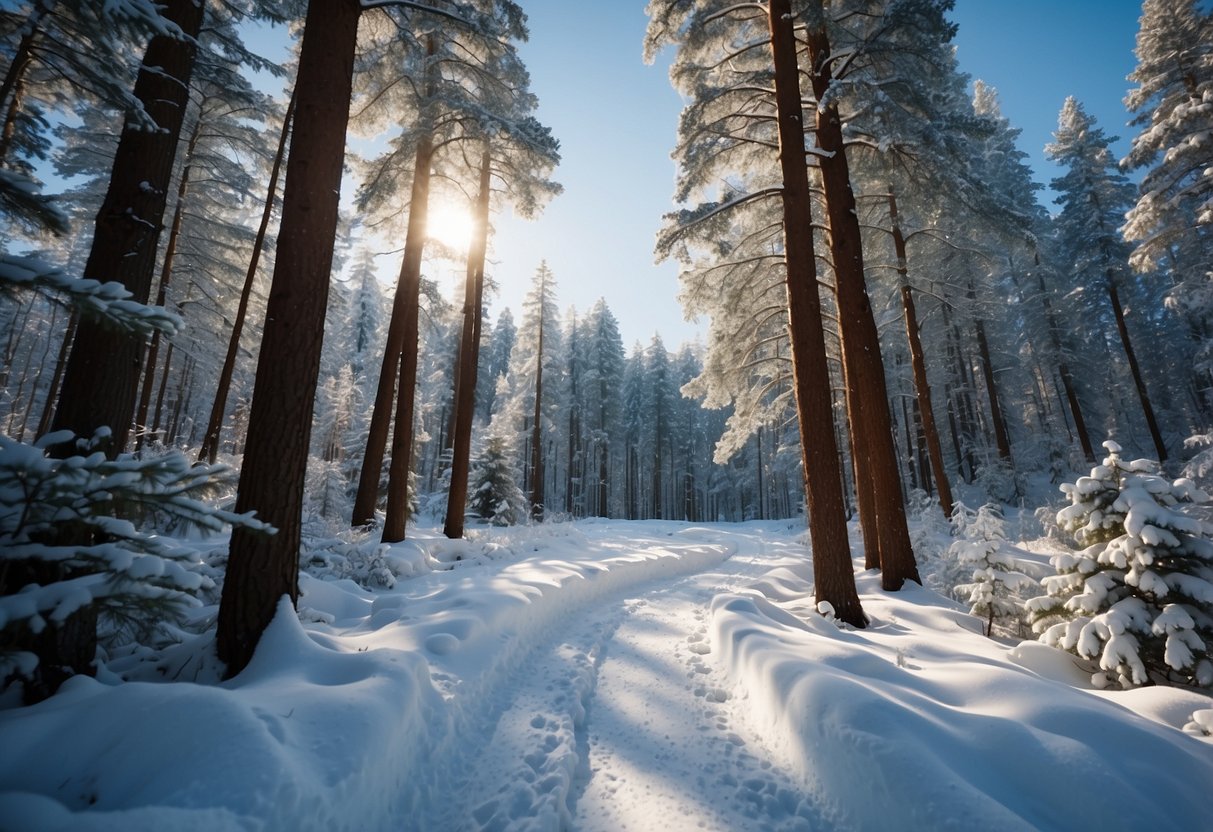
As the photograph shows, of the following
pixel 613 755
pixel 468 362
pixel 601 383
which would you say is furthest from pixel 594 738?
pixel 601 383

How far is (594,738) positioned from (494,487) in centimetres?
1735

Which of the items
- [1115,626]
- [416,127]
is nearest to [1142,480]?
[1115,626]

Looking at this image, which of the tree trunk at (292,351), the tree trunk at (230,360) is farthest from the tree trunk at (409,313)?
the tree trunk at (292,351)

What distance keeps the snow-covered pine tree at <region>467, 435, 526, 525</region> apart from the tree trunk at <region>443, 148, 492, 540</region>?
812 cm

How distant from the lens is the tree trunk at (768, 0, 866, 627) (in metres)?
6.36

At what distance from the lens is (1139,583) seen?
4316 millimetres

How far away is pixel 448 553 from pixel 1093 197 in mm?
31953

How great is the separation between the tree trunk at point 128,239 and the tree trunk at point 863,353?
8.86 metres

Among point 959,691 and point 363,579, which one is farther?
point 363,579

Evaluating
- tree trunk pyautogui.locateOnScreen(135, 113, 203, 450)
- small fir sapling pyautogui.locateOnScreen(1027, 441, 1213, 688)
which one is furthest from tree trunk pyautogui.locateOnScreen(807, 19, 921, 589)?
tree trunk pyautogui.locateOnScreen(135, 113, 203, 450)

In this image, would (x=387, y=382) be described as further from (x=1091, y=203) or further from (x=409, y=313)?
(x=1091, y=203)

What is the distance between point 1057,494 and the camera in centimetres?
2106

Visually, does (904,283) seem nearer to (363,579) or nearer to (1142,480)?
(1142,480)

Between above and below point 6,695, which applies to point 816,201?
above
